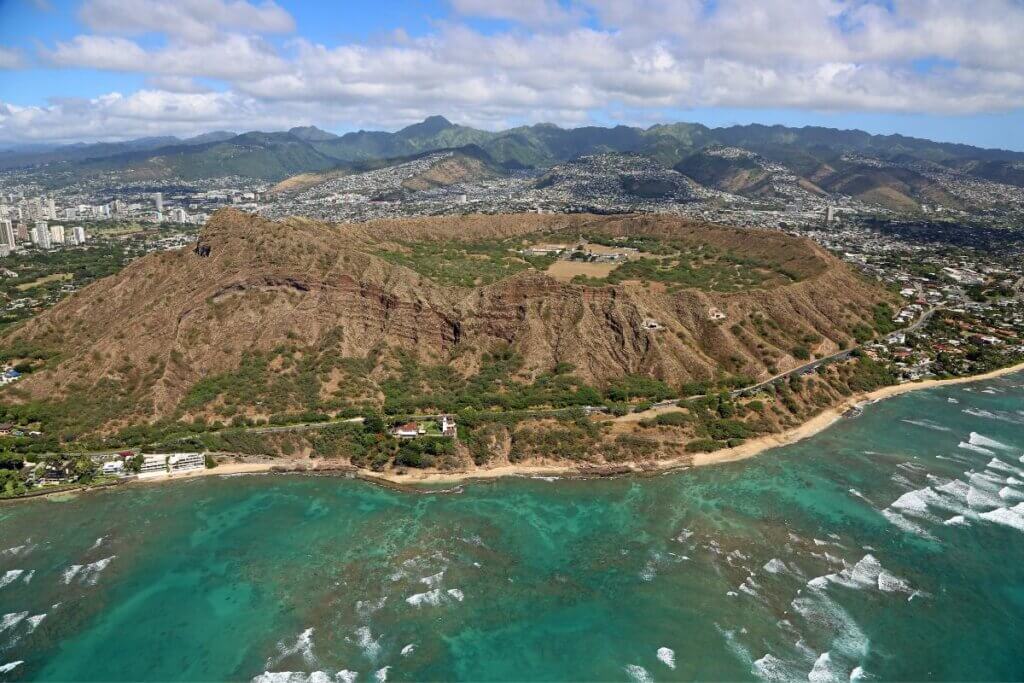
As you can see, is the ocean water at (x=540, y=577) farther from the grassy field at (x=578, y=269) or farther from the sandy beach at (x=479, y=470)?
the grassy field at (x=578, y=269)

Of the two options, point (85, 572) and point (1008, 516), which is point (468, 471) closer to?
point (85, 572)

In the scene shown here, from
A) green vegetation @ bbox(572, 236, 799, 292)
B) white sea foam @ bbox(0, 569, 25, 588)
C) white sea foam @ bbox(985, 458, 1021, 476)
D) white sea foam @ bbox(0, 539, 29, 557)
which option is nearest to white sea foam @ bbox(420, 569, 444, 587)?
white sea foam @ bbox(0, 569, 25, 588)

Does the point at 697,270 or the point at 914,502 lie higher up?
the point at 697,270

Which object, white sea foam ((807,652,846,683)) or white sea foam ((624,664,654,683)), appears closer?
white sea foam ((807,652,846,683))

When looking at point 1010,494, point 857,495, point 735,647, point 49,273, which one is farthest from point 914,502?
point 49,273

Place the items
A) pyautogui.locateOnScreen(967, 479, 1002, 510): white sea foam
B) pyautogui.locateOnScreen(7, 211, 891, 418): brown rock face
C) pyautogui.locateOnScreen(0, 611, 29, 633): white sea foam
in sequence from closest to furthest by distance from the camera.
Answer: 1. pyautogui.locateOnScreen(0, 611, 29, 633): white sea foam
2. pyautogui.locateOnScreen(967, 479, 1002, 510): white sea foam
3. pyautogui.locateOnScreen(7, 211, 891, 418): brown rock face

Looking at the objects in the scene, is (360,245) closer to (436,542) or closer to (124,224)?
(436,542)

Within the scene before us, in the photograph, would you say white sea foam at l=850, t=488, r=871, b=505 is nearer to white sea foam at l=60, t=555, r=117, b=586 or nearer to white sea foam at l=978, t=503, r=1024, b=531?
white sea foam at l=978, t=503, r=1024, b=531
